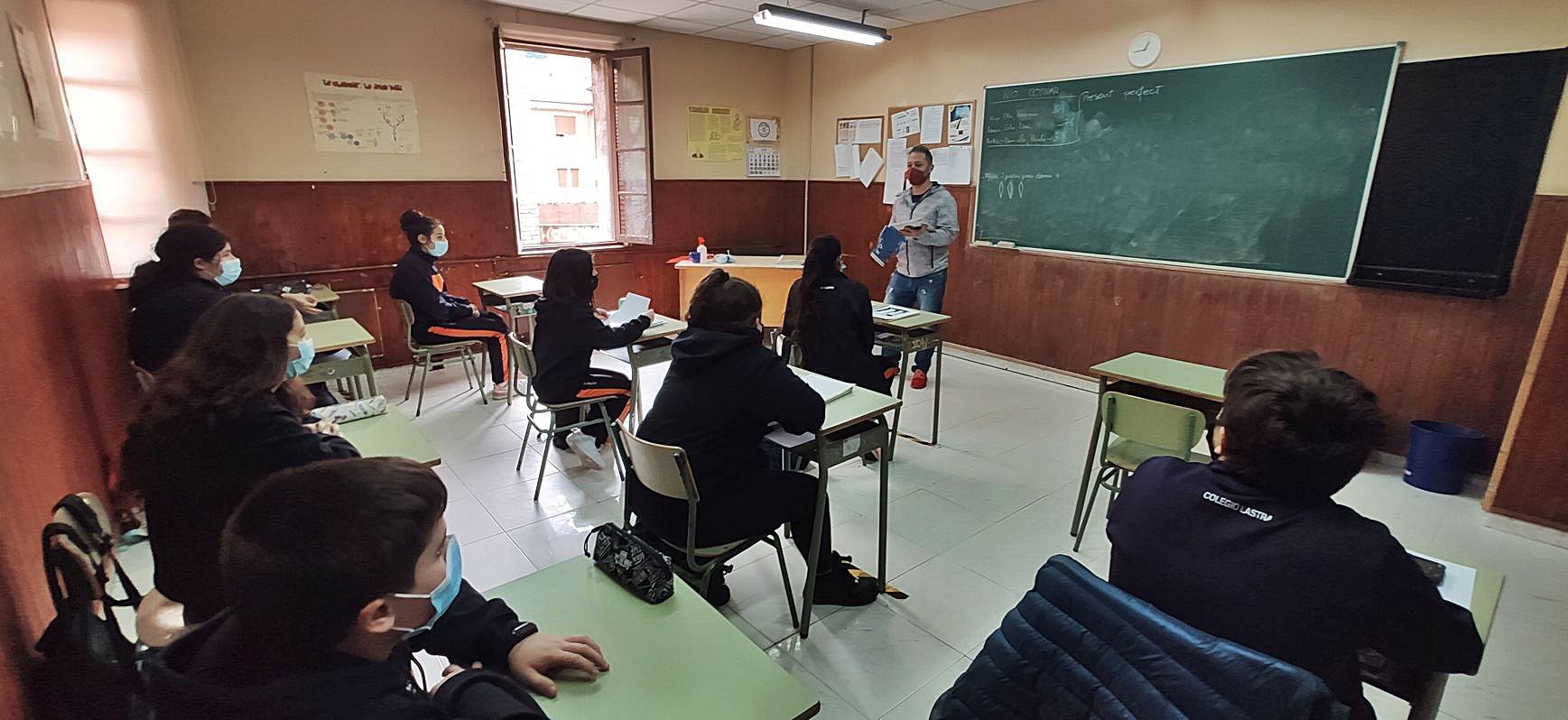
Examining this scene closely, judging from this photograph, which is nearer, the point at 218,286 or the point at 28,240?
the point at 28,240

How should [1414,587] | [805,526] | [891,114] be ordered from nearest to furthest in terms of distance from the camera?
[1414,587]
[805,526]
[891,114]

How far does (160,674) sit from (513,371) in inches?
177

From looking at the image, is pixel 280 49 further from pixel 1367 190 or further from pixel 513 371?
pixel 1367 190

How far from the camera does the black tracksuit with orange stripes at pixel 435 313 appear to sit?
4270mm

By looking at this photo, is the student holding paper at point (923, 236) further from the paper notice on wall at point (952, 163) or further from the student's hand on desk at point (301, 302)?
the student's hand on desk at point (301, 302)

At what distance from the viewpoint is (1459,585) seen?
4.50 feet

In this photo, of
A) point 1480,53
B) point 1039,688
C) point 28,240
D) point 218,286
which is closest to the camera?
point 1039,688

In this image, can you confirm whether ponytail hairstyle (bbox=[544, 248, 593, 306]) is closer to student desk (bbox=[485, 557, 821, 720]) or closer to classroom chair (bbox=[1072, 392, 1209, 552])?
student desk (bbox=[485, 557, 821, 720])

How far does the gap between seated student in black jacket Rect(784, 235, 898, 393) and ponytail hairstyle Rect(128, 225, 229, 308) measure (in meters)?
2.51

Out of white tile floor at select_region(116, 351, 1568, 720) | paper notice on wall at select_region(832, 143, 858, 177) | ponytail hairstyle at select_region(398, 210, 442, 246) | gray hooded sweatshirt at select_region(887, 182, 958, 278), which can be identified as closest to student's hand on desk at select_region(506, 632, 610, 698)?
white tile floor at select_region(116, 351, 1568, 720)

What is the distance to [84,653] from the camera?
121cm

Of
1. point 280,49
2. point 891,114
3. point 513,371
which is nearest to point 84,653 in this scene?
point 513,371

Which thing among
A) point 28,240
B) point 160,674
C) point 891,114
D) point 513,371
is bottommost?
point 513,371

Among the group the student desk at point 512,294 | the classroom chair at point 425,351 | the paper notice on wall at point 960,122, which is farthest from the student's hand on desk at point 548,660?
the paper notice on wall at point 960,122
